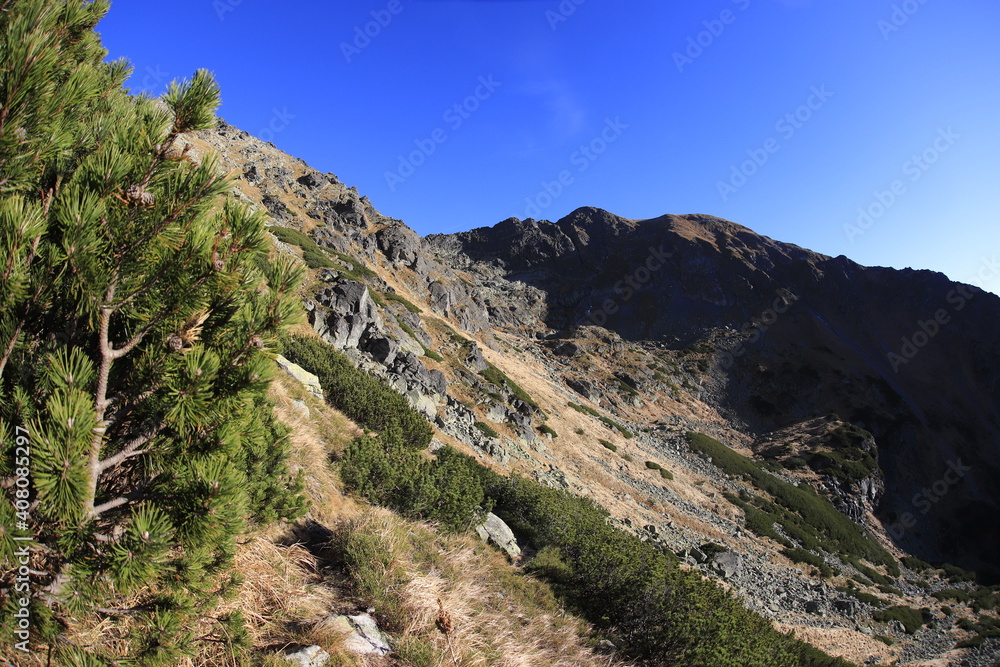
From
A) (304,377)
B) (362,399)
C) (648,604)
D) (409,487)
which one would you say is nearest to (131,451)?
(409,487)

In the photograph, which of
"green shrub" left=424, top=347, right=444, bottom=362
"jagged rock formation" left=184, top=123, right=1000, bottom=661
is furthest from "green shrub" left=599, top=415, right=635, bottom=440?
"green shrub" left=424, top=347, right=444, bottom=362

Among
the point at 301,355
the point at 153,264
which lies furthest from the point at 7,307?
the point at 301,355

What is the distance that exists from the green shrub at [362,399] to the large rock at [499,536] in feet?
11.0

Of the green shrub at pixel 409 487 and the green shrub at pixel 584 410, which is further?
the green shrub at pixel 584 410

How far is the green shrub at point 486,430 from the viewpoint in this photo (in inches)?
926

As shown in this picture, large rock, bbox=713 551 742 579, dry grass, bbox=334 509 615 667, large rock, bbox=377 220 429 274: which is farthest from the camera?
large rock, bbox=377 220 429 274

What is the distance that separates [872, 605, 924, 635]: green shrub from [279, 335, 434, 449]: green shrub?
102ft

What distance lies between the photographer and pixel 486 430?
23.8m

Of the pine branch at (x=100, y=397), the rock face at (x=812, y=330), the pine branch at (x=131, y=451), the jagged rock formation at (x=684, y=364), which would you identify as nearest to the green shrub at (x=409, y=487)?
the jagged rock formation at (x=684, y=364)

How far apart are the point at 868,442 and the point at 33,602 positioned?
72.0 metres

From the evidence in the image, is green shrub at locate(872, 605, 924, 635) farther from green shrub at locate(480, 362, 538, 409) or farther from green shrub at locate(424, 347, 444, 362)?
green shrub at locate(424, 347, 444, 362)

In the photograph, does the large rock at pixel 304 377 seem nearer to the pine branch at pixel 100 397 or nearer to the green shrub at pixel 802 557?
the pine branch at pixel 100 397

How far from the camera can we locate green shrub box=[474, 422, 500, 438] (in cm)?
2353

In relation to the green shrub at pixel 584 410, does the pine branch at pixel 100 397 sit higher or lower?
lower
